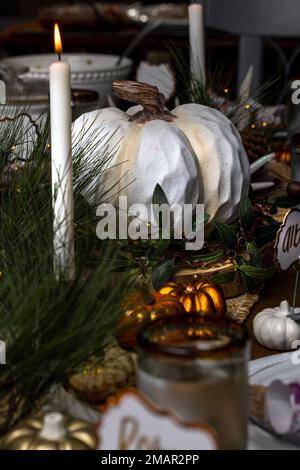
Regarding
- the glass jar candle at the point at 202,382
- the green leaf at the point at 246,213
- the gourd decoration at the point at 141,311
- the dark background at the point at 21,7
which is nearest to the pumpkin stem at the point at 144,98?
the green leaf at the point at 246,213

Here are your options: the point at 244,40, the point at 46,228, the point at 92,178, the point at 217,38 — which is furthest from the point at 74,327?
the point at 217,38

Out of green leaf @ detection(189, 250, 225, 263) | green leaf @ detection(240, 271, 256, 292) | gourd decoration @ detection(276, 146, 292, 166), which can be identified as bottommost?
green leaf @ detection(240, 271, 256, 292)

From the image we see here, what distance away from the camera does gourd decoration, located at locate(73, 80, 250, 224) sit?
87 cm

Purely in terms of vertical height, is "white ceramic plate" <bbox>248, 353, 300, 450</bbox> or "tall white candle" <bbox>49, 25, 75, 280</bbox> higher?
"tall white candle" <bbox>49, 25, 75, 280</bbox>

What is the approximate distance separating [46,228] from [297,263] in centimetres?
32

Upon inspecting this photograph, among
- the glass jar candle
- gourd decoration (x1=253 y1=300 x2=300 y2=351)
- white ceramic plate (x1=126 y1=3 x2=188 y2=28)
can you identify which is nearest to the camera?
the glass jar candle

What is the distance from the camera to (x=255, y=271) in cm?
86

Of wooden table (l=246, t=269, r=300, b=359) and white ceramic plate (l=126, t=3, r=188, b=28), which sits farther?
white ceramic plate (l=126, t=3, r=188, b=28)

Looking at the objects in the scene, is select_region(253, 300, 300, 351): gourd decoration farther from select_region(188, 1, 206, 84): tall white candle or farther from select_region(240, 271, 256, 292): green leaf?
select_region(188, 1, 206, 84): tall white candle

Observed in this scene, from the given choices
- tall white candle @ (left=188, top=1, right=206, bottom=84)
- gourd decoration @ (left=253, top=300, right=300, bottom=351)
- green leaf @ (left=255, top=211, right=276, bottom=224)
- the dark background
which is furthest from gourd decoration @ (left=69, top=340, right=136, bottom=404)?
the dark background

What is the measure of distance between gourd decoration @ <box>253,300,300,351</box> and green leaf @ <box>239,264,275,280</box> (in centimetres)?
10

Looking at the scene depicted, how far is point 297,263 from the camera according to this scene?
932 millimetres

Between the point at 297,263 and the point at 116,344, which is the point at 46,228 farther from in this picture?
the point at 297,263

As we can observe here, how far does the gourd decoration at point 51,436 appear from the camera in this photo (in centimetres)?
53
